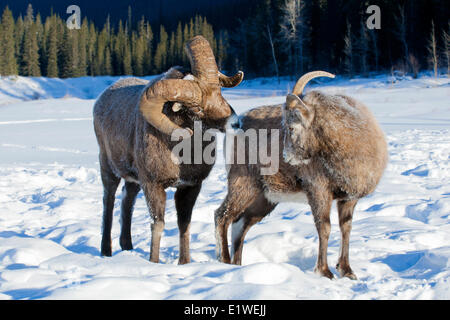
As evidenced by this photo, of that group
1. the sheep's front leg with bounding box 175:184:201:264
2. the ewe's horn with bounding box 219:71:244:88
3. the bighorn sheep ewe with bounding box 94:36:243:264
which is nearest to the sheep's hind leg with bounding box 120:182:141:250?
the bighorn sheep ewe with bounding box 94:36:243:264

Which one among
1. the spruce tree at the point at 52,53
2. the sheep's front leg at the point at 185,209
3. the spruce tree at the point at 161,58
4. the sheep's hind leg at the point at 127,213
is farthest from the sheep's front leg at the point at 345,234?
the spruce tree at the point at 52,53

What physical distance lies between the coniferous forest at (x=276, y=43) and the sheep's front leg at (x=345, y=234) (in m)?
29.4

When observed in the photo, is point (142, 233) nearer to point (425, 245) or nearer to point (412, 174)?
point (425, 245)

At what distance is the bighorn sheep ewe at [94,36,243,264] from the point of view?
4988 mm

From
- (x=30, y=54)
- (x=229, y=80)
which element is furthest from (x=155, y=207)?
(x=30, y=54)

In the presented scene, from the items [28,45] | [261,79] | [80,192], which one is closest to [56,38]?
[28,45]

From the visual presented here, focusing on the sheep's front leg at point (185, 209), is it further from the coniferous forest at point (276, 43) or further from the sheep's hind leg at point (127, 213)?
the coniferous forest at point (276, 43)

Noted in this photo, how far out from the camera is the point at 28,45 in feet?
255

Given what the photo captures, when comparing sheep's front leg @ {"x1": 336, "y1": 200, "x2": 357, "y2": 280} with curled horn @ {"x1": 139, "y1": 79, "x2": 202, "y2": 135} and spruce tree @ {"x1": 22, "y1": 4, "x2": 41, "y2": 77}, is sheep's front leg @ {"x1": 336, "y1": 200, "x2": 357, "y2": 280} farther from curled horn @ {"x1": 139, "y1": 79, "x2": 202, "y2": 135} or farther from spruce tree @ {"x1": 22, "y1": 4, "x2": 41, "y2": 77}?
spruce tree @ {"x1": 22, "y1": 4, "x2": 41, "y2": 77}

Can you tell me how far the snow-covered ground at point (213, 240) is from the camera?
11.4 ft

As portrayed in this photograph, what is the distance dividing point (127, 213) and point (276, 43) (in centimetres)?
5070

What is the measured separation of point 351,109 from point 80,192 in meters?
6.46

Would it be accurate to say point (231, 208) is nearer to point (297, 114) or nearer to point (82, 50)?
point (297, 114)

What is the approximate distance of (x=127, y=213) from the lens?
21.2 feet
